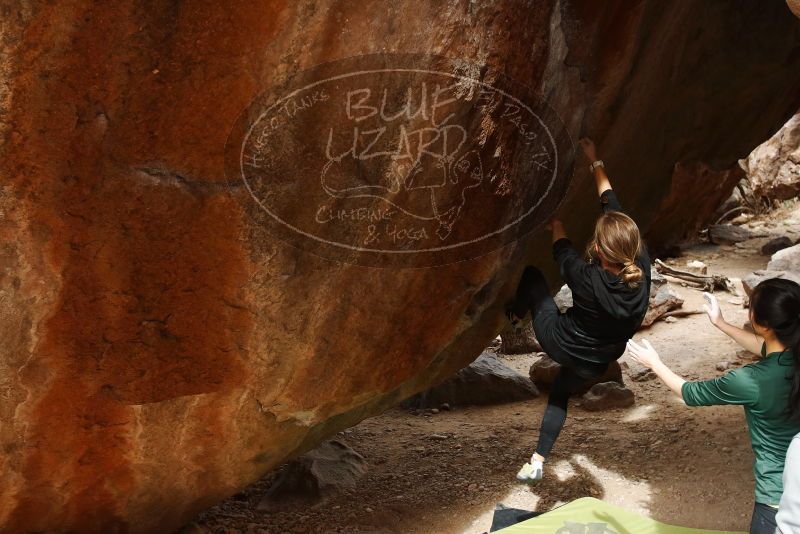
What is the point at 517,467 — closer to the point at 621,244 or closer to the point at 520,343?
the point at 621,244

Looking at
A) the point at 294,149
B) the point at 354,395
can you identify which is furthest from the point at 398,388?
the point at 294,149

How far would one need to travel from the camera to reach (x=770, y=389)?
2.73 m

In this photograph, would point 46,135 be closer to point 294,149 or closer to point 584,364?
point 294,149

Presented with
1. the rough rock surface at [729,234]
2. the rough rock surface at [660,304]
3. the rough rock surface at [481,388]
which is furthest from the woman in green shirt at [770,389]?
the rough rock surface at [729,234]

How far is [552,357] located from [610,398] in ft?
7.61

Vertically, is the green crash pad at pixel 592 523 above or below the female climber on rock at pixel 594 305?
below

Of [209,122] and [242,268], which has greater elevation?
[209,122]

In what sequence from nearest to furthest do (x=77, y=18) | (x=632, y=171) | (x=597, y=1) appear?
1. (x=77, y=18)
2. (x=597, y=1)
3. (x=632, y=171)

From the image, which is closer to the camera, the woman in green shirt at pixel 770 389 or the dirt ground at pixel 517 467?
the woman in green shirt at pixel 770 389

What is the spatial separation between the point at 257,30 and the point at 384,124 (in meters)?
0.61

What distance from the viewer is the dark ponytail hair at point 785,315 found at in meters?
2.67

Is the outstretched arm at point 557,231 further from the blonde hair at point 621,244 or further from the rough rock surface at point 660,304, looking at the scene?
the rough rock surface at point 660,304

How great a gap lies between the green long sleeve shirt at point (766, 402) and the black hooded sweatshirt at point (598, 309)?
622mm

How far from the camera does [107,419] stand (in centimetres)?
317
